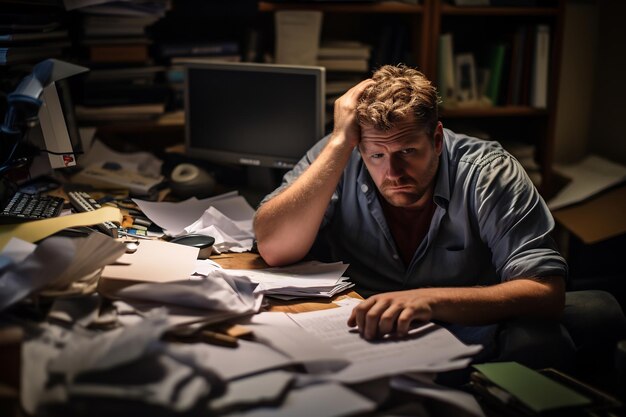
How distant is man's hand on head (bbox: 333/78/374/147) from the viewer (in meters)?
1.82

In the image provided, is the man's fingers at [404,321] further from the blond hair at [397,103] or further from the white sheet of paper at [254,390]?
the blond hair at [397,103]

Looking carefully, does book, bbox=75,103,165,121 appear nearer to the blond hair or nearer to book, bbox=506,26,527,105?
the blond hair

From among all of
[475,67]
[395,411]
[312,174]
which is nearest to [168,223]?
[312,174]

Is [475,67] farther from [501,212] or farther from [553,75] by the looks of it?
[501,212]

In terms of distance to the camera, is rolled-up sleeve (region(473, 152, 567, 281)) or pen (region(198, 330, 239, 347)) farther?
rolled-up sleeve (region(473, 152, 567, 281))

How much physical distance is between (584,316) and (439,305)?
16.1 inches

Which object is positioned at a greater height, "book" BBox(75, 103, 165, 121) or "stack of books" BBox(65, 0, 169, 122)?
"stack of books" BBox(65, 0, 169, 122)

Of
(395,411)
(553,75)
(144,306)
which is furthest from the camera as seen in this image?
(553,75)

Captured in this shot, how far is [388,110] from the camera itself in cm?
171

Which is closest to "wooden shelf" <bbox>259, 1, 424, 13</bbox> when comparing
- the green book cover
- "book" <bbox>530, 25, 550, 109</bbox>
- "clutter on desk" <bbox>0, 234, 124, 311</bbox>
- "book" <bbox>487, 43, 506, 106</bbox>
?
"book" <bbox>487, 43, 506, 106</bbox>

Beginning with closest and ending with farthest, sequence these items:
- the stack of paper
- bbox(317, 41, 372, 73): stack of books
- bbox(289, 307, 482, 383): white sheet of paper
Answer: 1. bbox(289, 307, 482, 383): white sheet of paper
2. the stack of paper
3. bbox(317, 41, 372, 73): stack of books

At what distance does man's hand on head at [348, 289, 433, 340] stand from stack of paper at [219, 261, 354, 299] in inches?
8.7

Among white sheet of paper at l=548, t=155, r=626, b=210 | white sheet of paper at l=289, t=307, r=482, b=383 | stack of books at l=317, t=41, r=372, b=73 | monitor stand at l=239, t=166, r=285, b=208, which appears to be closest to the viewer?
white sheet of paper at l=289, t=307, r=482, b=383

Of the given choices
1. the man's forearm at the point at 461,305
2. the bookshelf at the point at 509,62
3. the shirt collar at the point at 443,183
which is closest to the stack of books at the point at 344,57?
the bookshelf at the point at 509,62
